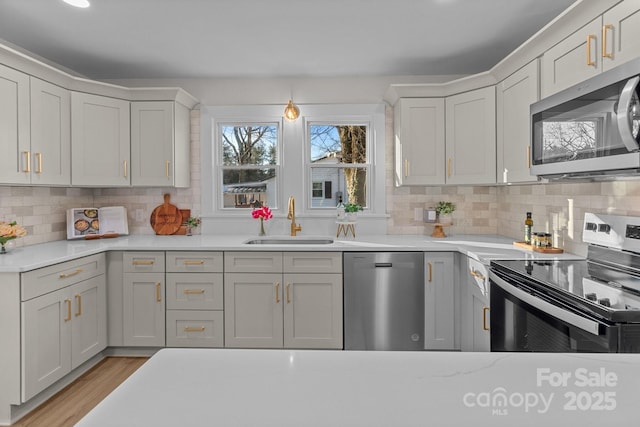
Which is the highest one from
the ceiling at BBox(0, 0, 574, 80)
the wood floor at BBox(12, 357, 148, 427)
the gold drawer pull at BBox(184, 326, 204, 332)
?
the ceiling at BBox(0, 0, 574, 80)

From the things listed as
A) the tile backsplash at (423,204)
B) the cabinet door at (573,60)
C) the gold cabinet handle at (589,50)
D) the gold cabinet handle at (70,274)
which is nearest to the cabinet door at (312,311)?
the tile backsplash at (423,204)

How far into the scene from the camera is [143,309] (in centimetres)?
311

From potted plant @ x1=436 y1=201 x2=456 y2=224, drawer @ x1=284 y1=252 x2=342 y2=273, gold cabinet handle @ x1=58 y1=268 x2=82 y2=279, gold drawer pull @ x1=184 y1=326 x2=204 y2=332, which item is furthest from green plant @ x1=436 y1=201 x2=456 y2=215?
gold cabinet handle @ x1=58 y1=268 x2=82 y2=279

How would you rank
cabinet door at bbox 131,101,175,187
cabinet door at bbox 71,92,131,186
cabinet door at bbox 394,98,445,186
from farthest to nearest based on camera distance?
1. cabinet door at bbox 131,101,175,187
2. cabinet door at bbox 394,98,445,186
3. cabinet door at bbox 71,92,131,186

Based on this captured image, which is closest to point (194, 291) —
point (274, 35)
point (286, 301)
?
point (286, 301)

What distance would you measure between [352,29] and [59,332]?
2688 mm

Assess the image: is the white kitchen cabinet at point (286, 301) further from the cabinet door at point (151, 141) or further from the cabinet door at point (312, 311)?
the cabinet door at point (151, 141)

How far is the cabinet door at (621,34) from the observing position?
158 centimetres

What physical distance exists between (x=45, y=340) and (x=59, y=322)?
14cm

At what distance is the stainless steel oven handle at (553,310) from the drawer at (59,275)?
255cm

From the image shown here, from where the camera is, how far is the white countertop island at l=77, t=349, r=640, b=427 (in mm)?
536

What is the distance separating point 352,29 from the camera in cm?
274

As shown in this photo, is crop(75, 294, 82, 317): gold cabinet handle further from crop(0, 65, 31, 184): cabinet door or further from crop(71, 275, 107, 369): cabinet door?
crop(0, 65, 31, 184): cabinet door

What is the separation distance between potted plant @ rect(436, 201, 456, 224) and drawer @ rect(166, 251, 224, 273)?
1880mm
